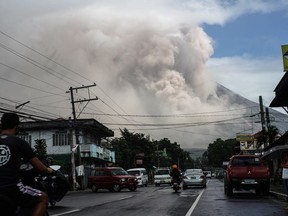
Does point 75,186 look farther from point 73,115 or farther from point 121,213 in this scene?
point 121,213

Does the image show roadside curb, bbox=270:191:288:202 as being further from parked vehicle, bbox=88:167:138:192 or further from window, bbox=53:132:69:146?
window, bbox=53:132:69:146

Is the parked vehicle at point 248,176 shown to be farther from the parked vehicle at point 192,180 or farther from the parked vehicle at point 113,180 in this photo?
the parked vehicle at point 113,180

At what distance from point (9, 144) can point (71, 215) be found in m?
8.48

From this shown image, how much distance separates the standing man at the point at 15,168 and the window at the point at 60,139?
47158 millimetres

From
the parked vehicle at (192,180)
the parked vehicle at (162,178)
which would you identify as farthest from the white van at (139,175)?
the parked vehicle at (192,180)

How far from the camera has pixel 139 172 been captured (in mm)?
46781

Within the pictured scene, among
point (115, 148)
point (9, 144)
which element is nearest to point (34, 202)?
point (9, 144)

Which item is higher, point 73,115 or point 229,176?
point 73,115

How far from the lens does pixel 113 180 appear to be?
3173 centimetres

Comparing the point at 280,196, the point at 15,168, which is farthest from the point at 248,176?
the point at 15,168

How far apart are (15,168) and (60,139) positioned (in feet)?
156

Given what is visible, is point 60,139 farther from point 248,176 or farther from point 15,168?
point 15,168

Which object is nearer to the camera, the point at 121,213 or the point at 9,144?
the point at 9,144

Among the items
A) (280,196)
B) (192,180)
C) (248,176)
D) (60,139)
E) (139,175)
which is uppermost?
(60,139)
